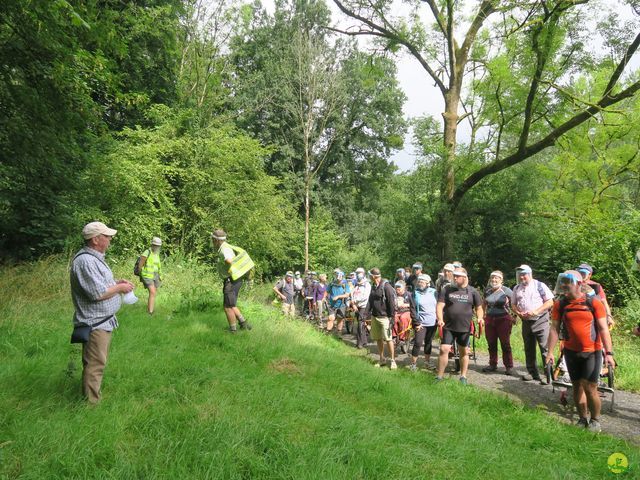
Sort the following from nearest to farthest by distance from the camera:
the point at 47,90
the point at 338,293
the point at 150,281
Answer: the point at 47,90 < the point at 150,281 < the point at 338,293

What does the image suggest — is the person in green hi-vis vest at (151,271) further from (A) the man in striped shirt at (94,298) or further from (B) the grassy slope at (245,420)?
(A) the man in striped shirt at (94,298)

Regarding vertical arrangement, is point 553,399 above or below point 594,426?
below

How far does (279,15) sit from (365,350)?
3232 centimetres

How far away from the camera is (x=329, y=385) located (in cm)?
538

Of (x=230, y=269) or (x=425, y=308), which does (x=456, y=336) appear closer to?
(x=425, y=308)

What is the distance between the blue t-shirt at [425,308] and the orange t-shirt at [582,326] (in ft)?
10.9

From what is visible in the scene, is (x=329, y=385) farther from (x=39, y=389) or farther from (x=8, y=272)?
(x=8, y=272)

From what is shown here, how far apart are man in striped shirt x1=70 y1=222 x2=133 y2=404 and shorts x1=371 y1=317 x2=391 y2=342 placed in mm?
5455

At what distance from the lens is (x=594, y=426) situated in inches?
195

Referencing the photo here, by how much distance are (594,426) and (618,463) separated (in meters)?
1.15

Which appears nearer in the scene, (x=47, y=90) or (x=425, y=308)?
(x=47, y=90)

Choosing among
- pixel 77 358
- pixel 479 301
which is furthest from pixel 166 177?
pixel 479 301

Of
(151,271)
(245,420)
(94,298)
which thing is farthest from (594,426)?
(151,271)

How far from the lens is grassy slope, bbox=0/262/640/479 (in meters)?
3.11
